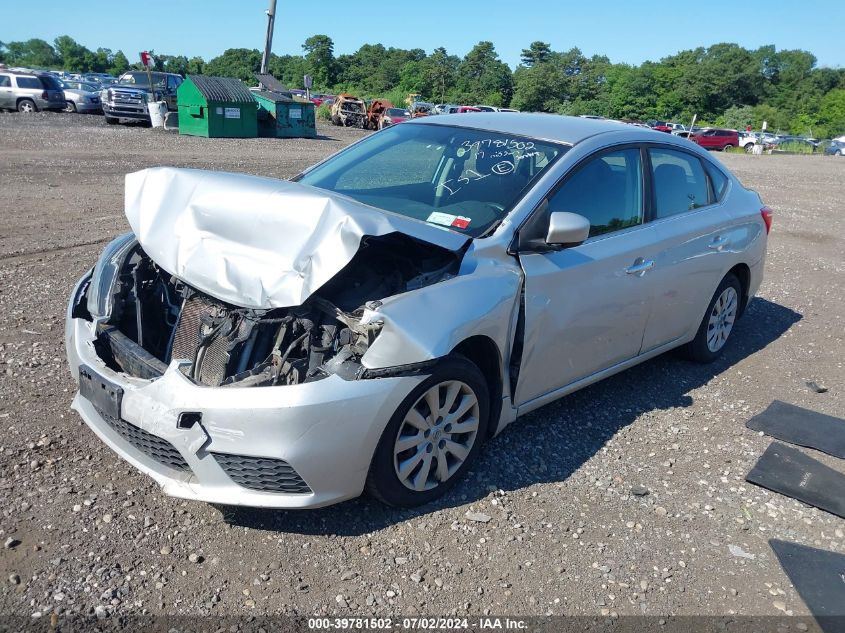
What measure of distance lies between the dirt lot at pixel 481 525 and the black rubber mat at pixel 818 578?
2.3 inches

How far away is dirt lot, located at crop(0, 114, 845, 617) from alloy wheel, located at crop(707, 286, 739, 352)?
23 centimetres

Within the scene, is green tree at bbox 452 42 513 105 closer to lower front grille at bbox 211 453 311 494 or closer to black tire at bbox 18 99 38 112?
black tire at bbox 18 99 38 112

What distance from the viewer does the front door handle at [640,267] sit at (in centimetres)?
412

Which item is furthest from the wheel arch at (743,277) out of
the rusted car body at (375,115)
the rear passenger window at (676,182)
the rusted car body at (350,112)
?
the rusted car body at (350,112)

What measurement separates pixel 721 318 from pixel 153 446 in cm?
441

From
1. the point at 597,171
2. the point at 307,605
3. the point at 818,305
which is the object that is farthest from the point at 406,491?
the point at 818,305

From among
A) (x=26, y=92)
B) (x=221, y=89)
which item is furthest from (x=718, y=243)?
(x=26, y=92)

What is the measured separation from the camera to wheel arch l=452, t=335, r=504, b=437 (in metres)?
3.39

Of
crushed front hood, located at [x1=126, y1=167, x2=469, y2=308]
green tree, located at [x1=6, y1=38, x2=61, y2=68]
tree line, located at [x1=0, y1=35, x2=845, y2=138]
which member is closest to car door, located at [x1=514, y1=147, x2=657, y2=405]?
crushed front hood, located at [x1=126, y1=167, x2=469, y2=308]

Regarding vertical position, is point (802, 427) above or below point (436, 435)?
below

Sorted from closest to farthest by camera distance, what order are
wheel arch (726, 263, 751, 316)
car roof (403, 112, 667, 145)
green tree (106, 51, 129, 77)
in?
car roof (403, 112, 667, 145) → wheel arch (726, 263, 751, 316) → green tree (106, 51, 129, 77)

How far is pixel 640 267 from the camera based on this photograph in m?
4.18

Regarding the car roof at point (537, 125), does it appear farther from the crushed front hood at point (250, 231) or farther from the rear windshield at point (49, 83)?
the rear windshield at point (49, 83)

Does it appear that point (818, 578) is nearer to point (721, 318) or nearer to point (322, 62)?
point (721, 318)
